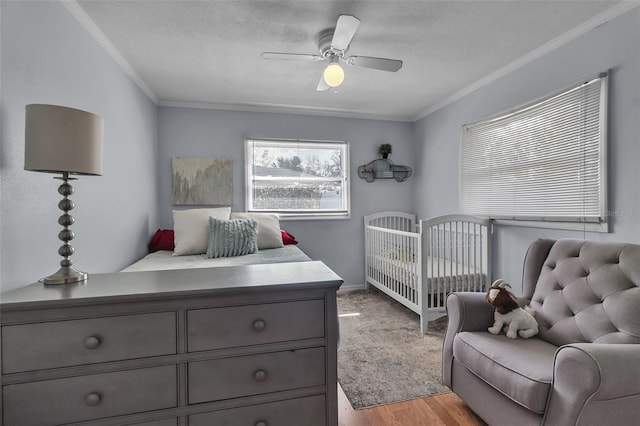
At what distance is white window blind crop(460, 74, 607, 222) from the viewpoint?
1.99 metres

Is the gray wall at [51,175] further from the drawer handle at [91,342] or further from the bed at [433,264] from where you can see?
the bed at [433,264]

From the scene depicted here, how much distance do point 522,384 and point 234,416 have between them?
3.68 ft

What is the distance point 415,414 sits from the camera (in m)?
1.61

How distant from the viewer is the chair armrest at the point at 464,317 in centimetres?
163

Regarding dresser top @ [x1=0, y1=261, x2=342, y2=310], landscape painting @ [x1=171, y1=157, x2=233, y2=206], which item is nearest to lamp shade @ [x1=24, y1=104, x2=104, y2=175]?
dresser top @ [x1=0, y1=261, x2=342, y2=310]

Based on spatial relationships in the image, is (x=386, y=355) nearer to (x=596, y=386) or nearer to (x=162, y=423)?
(x=596, y=386)

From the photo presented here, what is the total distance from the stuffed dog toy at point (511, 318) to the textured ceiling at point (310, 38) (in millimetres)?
1703

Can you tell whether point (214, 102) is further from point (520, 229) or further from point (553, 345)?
point (553, 345)

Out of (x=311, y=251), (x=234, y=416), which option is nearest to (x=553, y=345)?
(x=234, y=416)

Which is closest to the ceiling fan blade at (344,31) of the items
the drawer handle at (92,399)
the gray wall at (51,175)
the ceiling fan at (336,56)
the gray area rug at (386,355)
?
the ceiling fan at (336,56)

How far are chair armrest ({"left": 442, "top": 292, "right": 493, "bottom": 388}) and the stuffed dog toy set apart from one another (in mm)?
51

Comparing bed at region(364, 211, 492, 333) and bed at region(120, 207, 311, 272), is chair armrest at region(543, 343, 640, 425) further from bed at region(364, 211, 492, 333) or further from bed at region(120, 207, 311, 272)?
bed at region(120, 207, 311, 272)

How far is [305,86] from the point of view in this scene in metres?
2.97

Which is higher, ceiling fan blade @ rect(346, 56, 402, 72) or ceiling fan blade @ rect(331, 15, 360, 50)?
ceiling fan blade @ rect(331, 15, 360, 50)
